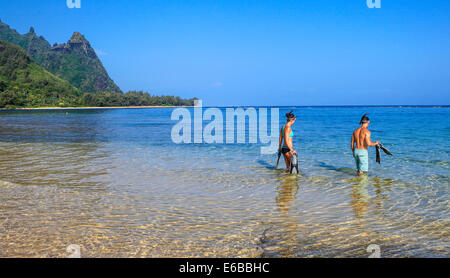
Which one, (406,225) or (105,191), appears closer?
(406,225)

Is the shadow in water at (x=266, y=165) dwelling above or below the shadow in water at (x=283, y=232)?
above

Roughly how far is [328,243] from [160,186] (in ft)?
18.3

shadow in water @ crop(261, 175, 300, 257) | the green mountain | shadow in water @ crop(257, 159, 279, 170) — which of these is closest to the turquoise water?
shadow in water @ crop(261, 175, 300, 257)

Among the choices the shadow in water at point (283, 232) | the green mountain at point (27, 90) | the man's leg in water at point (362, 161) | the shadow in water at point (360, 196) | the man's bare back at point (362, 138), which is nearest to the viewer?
the shadow in water at point (283, 232)

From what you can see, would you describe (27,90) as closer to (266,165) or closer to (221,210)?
(266,165)

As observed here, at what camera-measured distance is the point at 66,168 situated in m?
12.4

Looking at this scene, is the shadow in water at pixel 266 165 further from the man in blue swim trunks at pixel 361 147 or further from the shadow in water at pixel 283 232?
the shadow in water at pixel 283 232

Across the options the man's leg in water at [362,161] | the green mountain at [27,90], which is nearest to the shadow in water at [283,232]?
the man's leg in water at [362,161]

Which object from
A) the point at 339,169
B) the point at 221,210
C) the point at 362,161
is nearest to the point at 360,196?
the point at 362,161

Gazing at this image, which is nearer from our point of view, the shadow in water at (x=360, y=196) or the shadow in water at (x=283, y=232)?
the shadow in water at (x=283, y=232)

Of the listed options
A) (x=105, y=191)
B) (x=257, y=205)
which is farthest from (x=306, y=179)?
(x=105, y=191)
